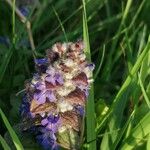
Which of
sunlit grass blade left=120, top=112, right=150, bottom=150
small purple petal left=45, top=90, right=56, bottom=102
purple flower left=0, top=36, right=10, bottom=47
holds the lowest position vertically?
sunlit grass blade left=120, top=112, right=150, bottom=150

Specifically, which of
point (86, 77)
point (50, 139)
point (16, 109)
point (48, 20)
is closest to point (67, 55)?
point (86, 77)

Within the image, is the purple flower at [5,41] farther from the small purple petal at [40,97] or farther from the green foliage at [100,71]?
the small purple petal at [40,97]

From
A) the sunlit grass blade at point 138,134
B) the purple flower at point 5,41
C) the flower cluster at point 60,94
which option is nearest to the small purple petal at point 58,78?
the flower cluster at point 60,94

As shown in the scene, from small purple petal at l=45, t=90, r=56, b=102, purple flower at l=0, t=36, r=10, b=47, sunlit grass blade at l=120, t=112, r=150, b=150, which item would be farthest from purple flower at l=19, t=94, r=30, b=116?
purple flower at l=0, t=36, r=10, b=47

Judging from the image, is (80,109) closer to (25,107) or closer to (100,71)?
(25,107)

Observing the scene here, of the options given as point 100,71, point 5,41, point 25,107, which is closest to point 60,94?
point 25,107

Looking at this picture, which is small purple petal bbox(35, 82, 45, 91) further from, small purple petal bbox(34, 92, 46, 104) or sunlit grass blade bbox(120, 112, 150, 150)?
sunlit grass blade bbox(120, 112, 150, 150)
